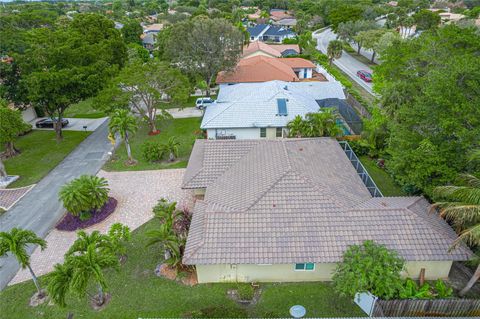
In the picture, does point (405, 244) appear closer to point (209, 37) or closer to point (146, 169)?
point (146, 169)

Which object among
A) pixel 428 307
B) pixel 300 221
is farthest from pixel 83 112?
pixel 428 307

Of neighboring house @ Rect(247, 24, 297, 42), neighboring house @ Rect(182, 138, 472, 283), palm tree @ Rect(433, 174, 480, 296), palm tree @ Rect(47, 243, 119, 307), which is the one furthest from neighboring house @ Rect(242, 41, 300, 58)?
palm tree @ Rect(47, 243, 119, 307)

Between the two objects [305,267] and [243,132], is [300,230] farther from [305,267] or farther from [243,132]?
[243,132]

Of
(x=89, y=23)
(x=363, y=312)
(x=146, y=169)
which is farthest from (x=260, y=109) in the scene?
(x=89, y=23)

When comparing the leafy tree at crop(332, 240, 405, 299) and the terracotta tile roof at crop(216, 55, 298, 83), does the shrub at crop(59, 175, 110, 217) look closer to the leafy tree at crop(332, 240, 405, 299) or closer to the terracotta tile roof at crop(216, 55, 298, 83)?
the leafy tree at crop(332, 240, 405, 299)

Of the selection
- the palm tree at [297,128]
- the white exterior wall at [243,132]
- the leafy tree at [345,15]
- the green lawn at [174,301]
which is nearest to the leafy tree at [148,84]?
the white exterior wall at [243,132]

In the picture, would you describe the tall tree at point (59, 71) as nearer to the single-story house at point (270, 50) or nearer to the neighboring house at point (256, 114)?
the neighboring house at point (256, 114)

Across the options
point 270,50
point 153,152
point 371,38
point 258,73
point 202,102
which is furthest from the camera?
point 270,50
